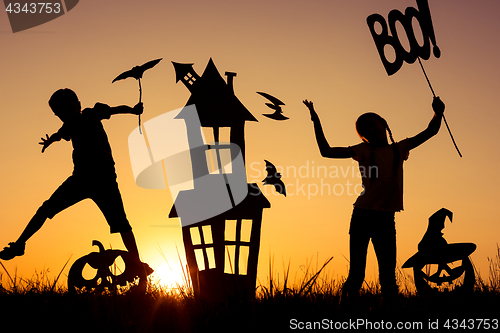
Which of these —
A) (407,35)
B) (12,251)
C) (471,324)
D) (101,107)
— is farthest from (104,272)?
(407,35)

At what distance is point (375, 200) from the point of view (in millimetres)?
4922

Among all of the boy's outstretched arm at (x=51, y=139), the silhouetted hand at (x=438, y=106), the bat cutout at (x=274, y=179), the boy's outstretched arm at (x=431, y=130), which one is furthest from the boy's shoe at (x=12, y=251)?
the silhouetted hand at (x=438, y=106)

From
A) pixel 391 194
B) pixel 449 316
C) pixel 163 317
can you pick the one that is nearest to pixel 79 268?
pixel 163 317

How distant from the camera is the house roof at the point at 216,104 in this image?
6250 millimetres

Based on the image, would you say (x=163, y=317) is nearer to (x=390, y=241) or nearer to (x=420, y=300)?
(x=390, y=241)

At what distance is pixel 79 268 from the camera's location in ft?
18.8

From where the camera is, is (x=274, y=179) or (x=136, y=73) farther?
(x=274, y=179)

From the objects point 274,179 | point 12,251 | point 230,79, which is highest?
point 230,79

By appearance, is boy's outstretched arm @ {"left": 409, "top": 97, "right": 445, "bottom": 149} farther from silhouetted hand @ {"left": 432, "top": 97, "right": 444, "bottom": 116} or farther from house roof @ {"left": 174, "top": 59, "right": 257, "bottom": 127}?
house roof @ {"left": 174, "top": 59, "right": 257, "bottom": 127}

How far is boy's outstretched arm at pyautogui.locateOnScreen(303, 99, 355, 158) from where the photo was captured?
5051 mm

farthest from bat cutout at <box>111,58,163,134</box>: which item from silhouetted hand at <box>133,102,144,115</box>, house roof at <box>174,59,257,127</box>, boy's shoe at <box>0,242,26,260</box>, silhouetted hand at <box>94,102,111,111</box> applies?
boy's shoe at <box>0,242,26,260</box>

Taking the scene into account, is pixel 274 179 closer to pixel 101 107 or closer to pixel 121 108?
pixel 121 108

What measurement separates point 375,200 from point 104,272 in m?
3.29

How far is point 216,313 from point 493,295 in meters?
3.25
